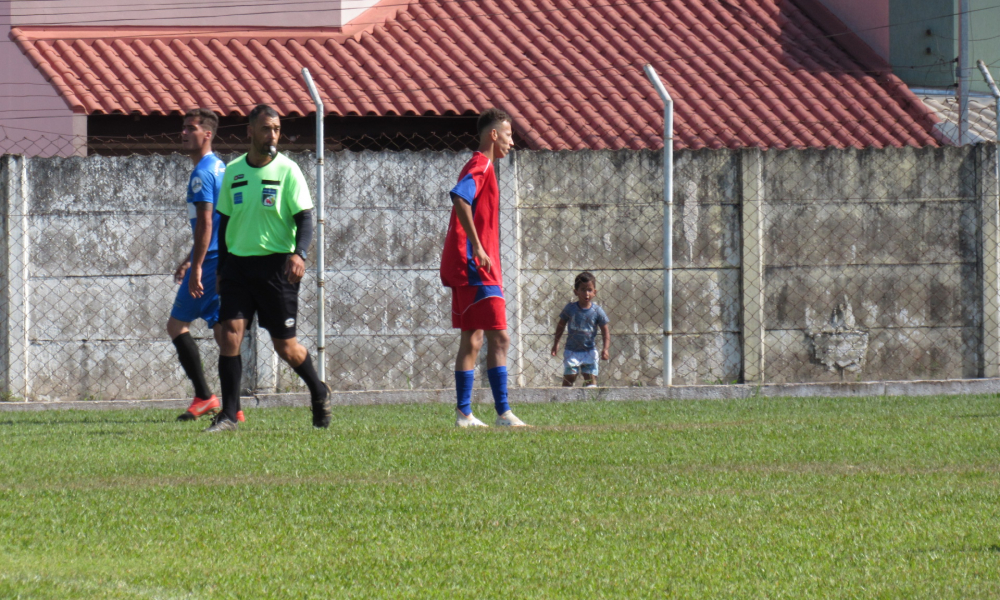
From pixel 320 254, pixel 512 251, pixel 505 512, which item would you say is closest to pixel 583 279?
pixel 512 251

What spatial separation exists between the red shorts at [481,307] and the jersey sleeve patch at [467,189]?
19.2 inches

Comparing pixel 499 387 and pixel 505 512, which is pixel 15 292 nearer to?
pixel 499 387

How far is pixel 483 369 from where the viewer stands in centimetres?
973

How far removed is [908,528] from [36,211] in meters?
7.56

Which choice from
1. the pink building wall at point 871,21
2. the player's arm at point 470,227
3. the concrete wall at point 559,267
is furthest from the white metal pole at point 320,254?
the pink building wall at point 871,21

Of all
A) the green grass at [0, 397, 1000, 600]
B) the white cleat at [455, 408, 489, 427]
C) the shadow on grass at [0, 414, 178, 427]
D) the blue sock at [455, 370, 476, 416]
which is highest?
the blue sock at [455, 370, 476, 416]

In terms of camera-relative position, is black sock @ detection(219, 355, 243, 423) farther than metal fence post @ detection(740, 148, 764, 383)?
No

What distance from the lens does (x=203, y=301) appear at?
7457 millimetres

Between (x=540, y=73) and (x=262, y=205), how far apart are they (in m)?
7.94

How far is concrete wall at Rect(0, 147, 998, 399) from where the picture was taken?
9469 millimetres

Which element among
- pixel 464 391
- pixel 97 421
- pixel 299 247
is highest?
pixel 299 247

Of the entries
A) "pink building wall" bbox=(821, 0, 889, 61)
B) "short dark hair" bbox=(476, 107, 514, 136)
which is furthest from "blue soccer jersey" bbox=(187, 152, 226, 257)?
"pink building wall" bbox=(821, 0, 889, 61)

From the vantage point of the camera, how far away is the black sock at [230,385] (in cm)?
657

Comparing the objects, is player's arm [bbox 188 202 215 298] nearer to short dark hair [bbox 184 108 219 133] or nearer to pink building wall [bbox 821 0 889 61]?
short dark hair [bbox 184 108 219 133]
